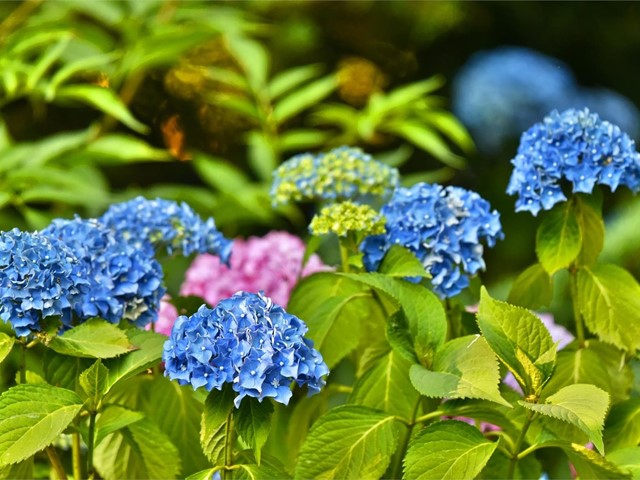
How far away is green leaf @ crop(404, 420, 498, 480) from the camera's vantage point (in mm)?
1364

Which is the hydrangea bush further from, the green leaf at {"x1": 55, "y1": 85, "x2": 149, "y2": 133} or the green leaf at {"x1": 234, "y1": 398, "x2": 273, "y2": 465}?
the green leaf at {"x1": 55, "y1": 85, "x2": 149, "y2": 133}

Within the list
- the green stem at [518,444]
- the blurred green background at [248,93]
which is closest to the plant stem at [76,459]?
the green stem at [518,444]

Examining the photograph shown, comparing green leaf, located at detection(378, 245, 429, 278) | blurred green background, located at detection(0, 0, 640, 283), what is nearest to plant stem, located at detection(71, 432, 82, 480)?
green leaf, located at detection(378, 245, 429, 278)

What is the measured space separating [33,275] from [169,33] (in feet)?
4.19

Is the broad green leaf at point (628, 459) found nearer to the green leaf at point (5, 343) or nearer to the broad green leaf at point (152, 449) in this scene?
the broad green leaf at point (152, 449)

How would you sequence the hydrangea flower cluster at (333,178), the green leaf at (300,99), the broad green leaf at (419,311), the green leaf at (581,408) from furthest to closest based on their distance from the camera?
the green leaf at (300,99), the hydrangea flower cluster at (333,178), the broad green leaf at (419,311), the green leaf at (581,408)

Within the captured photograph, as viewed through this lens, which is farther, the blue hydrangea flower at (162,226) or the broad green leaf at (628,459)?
the blue hydrangea flower at (162,226)

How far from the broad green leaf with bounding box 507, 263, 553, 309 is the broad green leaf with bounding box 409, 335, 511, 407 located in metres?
0.35

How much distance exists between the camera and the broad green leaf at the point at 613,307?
1633mm

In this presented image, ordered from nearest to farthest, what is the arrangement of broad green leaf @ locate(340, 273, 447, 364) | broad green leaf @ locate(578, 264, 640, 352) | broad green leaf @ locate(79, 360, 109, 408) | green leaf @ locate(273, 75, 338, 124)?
broad green leaf @ locate(79, 360, 109, 408)
broad green leaf @ locate(340, 273, 447, 364)
broad green leaf @ locate(578, 264, 640, 352)
green leaf @ locate(273, 75, 338, 124)

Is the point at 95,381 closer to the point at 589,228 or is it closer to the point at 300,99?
the point at 589,228

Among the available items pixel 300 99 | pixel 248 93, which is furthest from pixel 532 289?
pixel 248 93

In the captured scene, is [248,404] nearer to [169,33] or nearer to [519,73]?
[169,33]

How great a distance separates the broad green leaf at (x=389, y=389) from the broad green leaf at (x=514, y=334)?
0.21 m
